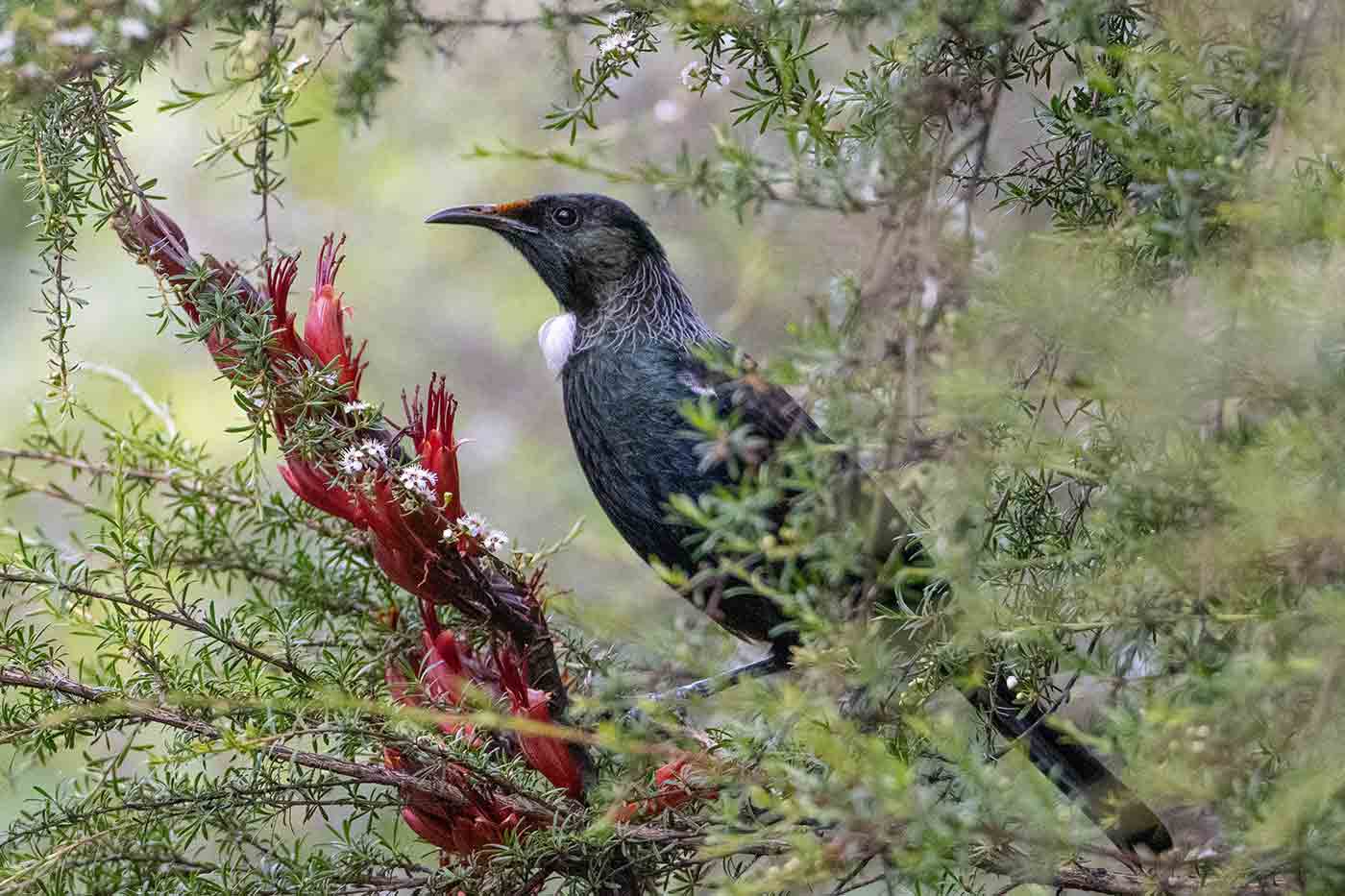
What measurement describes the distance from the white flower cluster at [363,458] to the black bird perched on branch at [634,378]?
0.81m

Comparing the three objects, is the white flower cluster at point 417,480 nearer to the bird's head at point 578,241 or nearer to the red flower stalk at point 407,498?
the red flower stalk at point 407,498

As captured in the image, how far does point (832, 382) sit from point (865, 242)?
0.87ft

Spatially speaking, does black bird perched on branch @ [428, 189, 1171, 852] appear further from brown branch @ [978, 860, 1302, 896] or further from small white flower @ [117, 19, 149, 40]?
small white flower @ [117, 19, 149, 40]

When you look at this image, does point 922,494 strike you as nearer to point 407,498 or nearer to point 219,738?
point 407,498

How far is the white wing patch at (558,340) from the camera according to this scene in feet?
11.2

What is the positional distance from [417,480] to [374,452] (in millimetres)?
93

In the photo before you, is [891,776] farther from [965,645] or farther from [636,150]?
[636,150]

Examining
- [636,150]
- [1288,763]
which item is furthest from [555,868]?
[636,150]

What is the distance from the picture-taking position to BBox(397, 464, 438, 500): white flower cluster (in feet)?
6.93

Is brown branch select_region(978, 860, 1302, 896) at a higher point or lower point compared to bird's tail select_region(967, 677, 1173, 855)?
lower

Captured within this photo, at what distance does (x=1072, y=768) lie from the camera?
2688 mm

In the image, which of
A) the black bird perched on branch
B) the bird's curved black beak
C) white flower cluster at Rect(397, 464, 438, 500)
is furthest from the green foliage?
the bird's curved black beak

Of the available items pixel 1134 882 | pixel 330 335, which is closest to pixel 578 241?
pixel 330 335

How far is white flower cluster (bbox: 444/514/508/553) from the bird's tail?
775 millimetres
